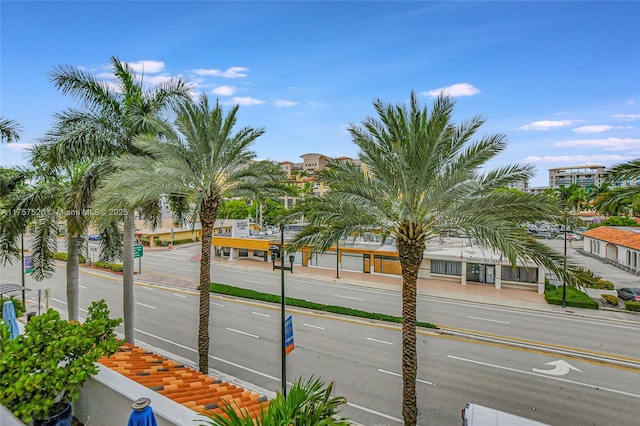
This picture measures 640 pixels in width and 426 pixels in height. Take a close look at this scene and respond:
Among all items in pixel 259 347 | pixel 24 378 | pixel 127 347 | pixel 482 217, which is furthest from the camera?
pixel 259 347

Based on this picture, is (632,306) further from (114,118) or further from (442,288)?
(114,118)

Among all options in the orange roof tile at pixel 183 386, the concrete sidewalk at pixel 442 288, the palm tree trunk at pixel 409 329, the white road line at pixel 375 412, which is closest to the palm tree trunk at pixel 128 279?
the orange roof tile at pixel 183 386

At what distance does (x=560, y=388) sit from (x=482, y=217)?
854cm

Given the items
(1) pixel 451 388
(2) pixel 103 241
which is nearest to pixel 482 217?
(1) pixel 451 388

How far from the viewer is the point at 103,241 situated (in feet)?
57.5

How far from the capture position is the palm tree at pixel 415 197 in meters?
9.53

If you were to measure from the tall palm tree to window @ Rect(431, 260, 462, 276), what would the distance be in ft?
73.1

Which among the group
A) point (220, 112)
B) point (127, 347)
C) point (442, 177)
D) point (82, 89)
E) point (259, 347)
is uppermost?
point (82, 89)

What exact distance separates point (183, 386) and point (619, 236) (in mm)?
46218

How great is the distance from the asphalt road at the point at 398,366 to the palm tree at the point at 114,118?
17.0 feet

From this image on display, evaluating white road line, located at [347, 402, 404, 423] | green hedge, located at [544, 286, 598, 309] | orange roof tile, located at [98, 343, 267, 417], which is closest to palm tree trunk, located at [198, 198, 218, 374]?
orange roof tile, located at [98, 343, 267, 417]

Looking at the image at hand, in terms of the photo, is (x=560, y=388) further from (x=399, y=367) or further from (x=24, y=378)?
(x=24, y=378)

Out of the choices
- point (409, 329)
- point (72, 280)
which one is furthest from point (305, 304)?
point (409, 329)

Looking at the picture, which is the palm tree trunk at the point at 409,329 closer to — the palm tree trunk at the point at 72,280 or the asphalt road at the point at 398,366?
the asphalt road at the point at 398,366
